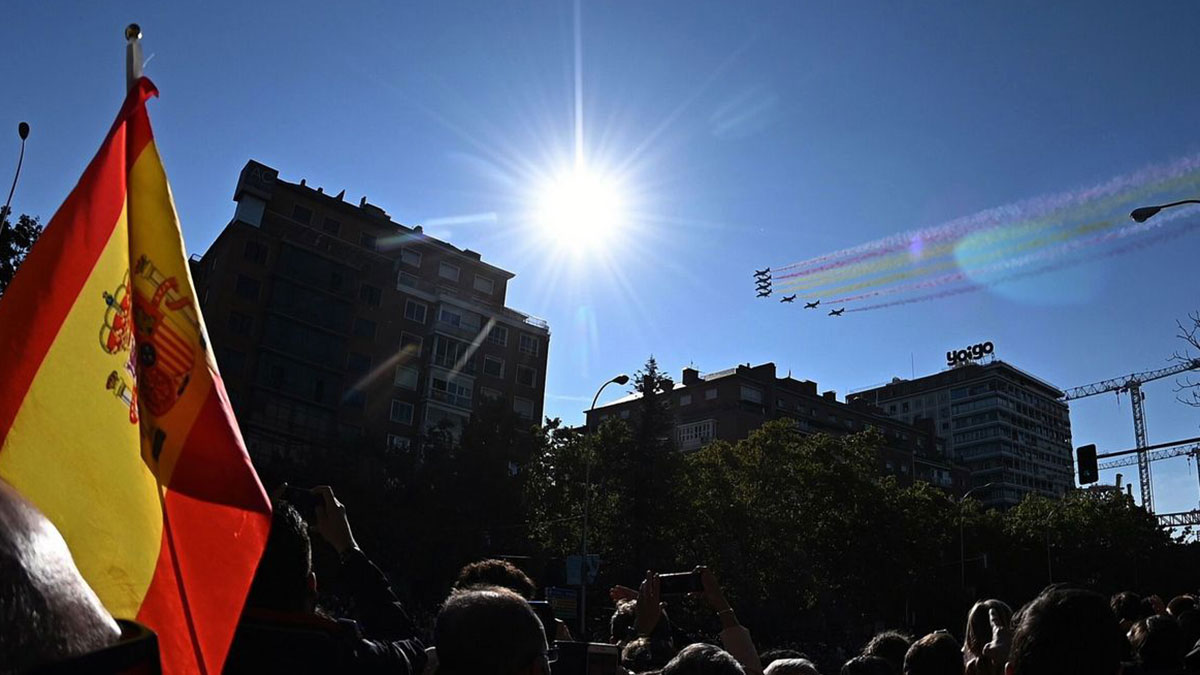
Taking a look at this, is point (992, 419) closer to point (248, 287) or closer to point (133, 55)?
point (248, 287)

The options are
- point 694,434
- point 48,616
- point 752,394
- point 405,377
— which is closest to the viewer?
point 48,616

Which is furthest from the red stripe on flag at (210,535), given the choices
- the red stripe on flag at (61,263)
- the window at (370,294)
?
the window at (370,294)

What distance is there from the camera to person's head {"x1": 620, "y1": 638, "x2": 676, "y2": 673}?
14.4ft

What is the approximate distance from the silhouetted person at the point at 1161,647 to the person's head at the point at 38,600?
4.92 metres

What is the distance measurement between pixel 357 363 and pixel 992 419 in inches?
3724

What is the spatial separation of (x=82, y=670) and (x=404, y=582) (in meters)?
40.4

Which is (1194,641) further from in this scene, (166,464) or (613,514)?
(613,514)

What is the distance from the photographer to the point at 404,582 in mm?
38875

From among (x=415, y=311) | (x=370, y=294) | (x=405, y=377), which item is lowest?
(x=405, y=377)

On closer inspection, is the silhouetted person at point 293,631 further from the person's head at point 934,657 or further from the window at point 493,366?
the window at point 493,366

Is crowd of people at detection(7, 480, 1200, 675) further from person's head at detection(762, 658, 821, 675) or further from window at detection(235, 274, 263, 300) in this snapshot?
window at detection(235, 274, 263, 300)

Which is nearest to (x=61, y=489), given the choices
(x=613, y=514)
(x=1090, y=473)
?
(x=1090, y=473)

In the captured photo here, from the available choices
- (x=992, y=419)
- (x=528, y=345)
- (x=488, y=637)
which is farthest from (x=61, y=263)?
(x=992, y=419)

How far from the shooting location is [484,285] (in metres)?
64.1
